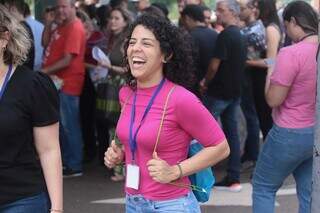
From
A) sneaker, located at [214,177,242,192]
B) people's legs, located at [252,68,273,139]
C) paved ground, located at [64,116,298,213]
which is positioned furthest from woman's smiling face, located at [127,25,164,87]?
people's legs, located at [252,68,273,139]

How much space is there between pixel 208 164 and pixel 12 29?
1.02m

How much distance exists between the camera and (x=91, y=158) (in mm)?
7406

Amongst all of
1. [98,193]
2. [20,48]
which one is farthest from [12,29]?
[98,193]

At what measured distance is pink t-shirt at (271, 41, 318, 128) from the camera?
151 inches

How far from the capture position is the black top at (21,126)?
264cm

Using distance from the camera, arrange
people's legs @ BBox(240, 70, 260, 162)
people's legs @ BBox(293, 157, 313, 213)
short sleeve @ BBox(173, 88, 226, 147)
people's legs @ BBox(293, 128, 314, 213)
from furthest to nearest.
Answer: people's legs @ BBox(240, 70, 260, 162) < people's legs @ BBox(293, 157, 313, 213) < people's legs @ BBox(293, 128, 314, 213) < short sleeve @ BBox(173, 88, 226, 147)

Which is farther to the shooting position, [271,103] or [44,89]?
[271,103]

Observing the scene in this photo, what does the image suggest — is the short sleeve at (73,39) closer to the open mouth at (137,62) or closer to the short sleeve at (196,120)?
the open mouth at (137,62)

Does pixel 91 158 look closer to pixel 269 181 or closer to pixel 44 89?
pixel 269 181

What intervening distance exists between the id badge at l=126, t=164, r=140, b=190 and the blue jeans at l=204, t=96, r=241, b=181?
3.21 meters

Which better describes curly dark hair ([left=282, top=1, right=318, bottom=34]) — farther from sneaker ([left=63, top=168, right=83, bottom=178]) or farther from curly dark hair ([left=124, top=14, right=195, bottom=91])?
sneaker ([left=63, top=168, right=83, bottom=178])

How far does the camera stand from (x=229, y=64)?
5.85 metres

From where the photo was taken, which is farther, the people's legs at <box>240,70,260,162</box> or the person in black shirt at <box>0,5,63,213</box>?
the people's legs at <box>240,70,260,162</box>

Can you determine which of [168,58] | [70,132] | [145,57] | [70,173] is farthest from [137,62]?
[70,173]
